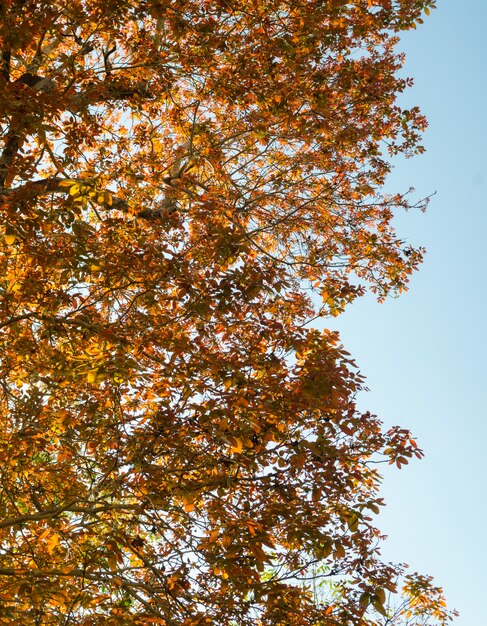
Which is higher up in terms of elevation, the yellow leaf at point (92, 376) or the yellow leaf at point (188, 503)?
the yellow leaf at point (92, 376)

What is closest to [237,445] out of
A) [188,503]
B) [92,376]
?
[188,503]

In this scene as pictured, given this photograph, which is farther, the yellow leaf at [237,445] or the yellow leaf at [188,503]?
the yellow leaf at [188,503]

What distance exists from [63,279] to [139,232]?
5.51 feet

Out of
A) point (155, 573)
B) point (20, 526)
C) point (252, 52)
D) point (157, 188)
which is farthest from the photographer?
point (157, 188)

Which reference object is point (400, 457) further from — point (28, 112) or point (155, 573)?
point (28, 112)

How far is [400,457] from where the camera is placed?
4625mm

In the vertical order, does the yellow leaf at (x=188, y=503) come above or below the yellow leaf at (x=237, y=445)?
below

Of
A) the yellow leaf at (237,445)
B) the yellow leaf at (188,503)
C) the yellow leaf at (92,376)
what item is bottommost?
the yellow leaf at (188,503)

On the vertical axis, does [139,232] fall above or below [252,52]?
below

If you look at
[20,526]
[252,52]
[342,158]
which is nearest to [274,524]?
[20,526]

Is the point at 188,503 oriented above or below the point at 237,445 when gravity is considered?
below

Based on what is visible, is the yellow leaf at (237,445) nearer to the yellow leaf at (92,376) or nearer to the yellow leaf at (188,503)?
the yellow leaf at (188,503)

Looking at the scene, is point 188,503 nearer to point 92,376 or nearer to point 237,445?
point 237,445

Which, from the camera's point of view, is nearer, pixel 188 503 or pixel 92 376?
pixel 92 376
